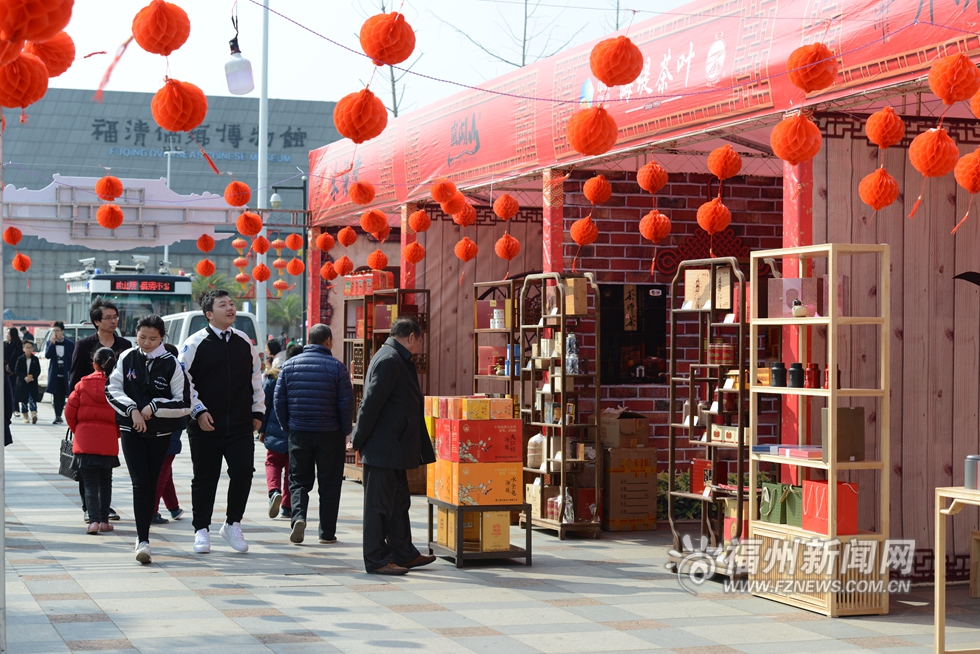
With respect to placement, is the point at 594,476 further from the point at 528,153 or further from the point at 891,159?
the point at 891,159

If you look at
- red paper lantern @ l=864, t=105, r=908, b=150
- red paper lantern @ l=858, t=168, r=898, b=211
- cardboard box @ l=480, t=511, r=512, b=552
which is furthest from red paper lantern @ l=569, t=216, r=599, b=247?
red paper lantern @ l=864, t=105, r=908, b=150

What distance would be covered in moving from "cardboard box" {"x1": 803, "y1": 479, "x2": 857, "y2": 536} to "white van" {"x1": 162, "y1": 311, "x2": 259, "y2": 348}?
16.4m

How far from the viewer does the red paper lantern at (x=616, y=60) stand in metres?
7.99

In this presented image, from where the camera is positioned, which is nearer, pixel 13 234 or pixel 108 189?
pixel 108 189

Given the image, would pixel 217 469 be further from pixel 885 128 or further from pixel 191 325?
pixel 191 325

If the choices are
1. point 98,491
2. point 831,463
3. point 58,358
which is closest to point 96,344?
point 98,491

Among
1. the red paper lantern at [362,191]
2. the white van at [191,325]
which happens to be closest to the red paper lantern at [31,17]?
the red paper lantern at [362,191]

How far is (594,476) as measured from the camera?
1056 cm

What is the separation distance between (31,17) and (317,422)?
232 inches

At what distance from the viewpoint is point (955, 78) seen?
6.35 m

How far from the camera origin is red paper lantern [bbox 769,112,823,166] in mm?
7371

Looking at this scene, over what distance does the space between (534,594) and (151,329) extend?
3294mm

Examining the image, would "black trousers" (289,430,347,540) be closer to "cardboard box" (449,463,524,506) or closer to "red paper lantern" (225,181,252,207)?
"cardboard box" (449,463,524,506)

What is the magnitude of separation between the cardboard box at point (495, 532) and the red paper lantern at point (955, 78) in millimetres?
4175
